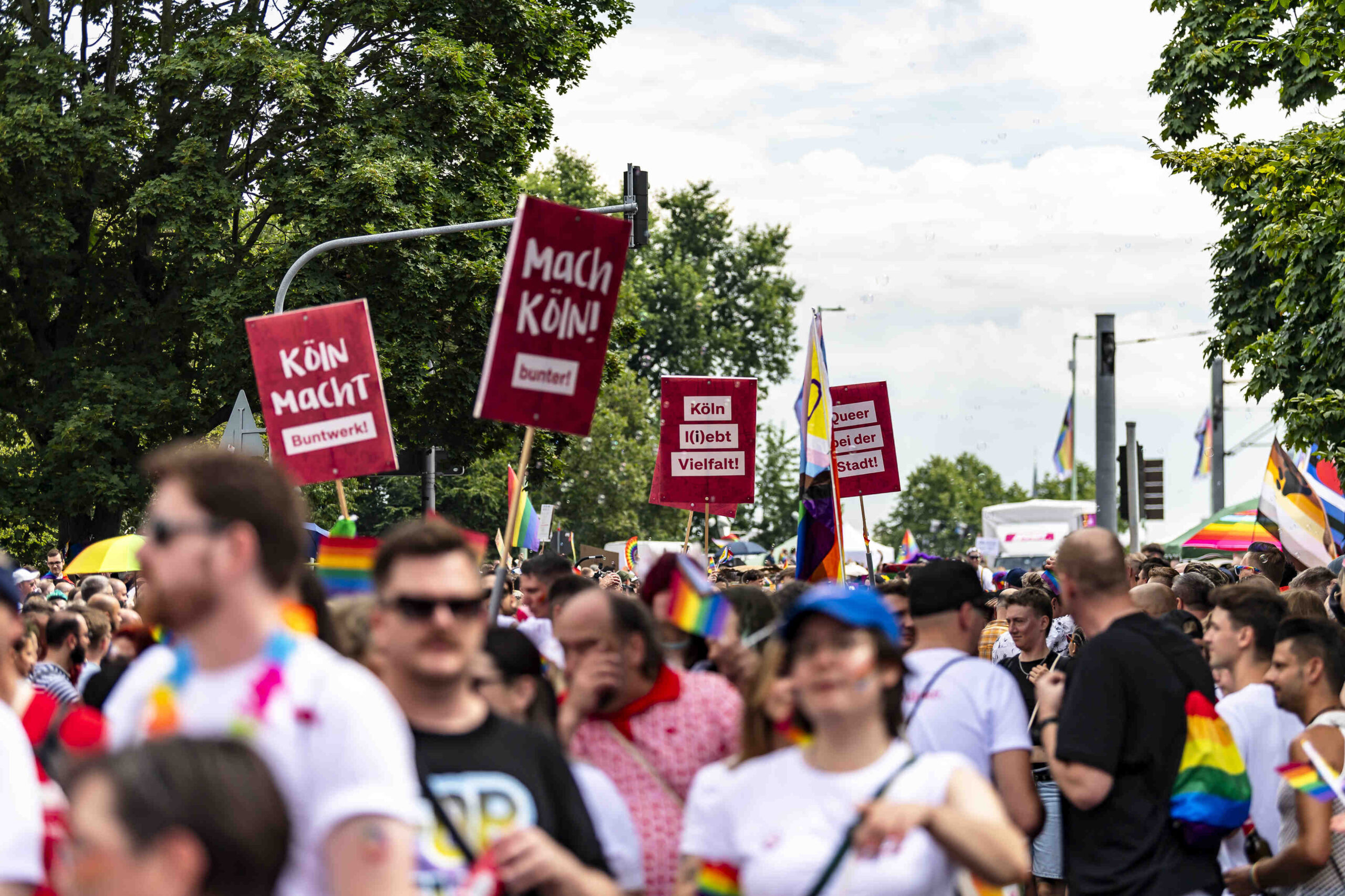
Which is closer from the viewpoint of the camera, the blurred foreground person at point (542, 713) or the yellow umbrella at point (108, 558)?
the blurred foreground person at point (542, 713)

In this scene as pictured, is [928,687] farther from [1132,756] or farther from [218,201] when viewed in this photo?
[218,201]

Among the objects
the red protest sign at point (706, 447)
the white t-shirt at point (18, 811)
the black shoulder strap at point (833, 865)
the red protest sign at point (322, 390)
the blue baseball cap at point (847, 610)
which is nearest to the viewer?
the white t-shirt at point (18, 811)

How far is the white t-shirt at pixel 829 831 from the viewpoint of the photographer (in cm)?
303

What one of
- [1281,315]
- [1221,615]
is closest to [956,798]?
[1221,615]

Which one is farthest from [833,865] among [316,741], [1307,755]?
[1307,755]

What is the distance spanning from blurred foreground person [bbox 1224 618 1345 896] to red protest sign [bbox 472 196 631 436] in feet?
9.28

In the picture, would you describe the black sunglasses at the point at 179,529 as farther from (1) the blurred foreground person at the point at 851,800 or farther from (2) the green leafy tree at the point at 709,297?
(2) the green leafy tree at the point at 709,297

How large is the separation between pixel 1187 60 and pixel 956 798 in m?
21.8

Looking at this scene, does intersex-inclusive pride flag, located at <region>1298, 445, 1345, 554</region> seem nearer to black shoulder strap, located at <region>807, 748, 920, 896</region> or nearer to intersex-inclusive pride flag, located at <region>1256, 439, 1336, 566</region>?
intersex-inclusive pride flag, located at <region>1256, 439, 1336, 566</region>

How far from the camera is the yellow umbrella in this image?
1400cm

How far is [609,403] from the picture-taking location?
183 feet

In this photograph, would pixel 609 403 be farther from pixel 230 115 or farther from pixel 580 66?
pixel 230 115

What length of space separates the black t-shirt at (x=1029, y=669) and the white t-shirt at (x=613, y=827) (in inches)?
145

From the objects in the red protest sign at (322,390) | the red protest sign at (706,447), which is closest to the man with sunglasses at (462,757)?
the red protest sign at (322,390)
